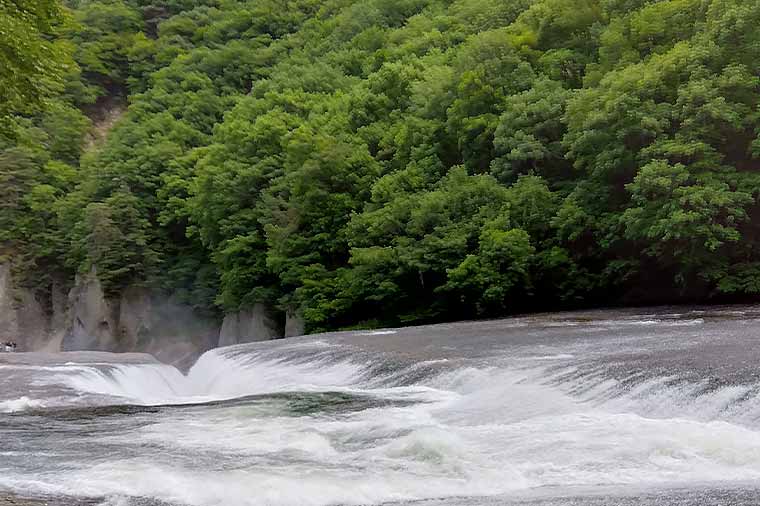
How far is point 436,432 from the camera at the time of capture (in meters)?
9.05

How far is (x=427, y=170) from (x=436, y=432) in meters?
29.5

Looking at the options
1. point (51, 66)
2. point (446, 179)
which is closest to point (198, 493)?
point (51, 66)

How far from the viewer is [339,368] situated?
16.6 meters

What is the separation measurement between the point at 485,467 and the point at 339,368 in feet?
28.7

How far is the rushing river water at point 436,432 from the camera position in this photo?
24.1 ft

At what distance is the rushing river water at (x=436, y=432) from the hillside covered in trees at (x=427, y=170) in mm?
5688

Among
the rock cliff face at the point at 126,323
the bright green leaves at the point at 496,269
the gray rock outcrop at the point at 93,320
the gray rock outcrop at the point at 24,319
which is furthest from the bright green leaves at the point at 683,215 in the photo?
the gray rock outcrop at the point at 24,319

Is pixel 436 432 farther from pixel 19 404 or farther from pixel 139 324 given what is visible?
pixel 139 324

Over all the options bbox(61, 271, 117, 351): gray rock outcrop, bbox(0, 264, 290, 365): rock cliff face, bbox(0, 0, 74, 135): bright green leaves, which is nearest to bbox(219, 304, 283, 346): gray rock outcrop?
bbox(0, 264, 290, 365): rock cliff face

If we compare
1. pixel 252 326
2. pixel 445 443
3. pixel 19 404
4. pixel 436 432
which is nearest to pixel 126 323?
pixel 252 326

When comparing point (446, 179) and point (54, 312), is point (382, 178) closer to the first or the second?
point (446, 179)

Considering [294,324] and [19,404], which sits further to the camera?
[294,324]

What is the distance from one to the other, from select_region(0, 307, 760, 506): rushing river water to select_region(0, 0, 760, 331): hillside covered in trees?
5.69 m

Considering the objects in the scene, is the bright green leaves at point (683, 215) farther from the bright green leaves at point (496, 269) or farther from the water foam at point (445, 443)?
the water foam at point (445, 443)
